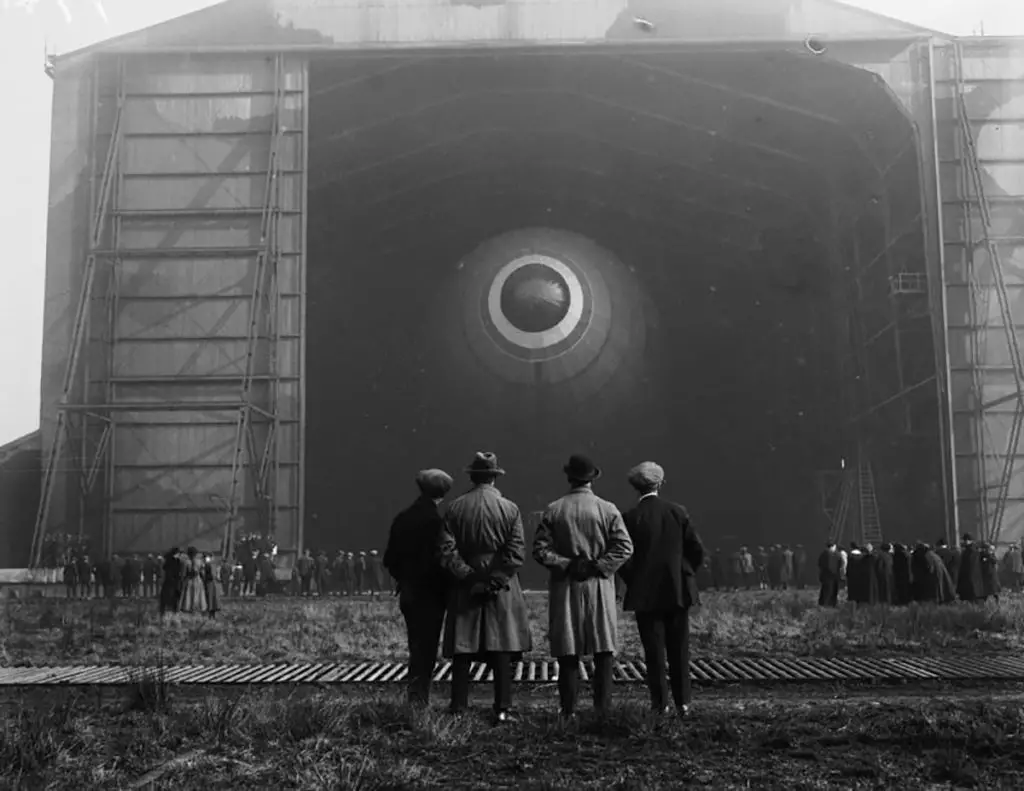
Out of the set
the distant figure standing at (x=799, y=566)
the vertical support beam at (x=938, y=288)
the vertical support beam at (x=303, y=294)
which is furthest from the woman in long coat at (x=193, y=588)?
the distant figure standing at (x=799, y=566)

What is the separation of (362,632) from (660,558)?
373 inches

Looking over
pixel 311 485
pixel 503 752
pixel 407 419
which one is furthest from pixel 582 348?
pixel 503 752

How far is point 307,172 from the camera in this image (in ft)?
103

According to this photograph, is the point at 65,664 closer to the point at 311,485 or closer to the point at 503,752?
the point at 503,752

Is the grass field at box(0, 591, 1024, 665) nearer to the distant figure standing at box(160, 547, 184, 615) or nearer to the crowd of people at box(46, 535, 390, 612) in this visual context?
the distant figure standing at box(160, 547, 184, 615)

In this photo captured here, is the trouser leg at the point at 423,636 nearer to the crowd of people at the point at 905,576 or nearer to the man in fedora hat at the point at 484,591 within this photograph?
the man in fedora hat at the point at 484,591

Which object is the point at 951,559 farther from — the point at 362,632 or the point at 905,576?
the point at 362,632

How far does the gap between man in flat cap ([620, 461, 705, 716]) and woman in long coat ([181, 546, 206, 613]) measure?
48.4 feet

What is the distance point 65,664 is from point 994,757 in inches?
401

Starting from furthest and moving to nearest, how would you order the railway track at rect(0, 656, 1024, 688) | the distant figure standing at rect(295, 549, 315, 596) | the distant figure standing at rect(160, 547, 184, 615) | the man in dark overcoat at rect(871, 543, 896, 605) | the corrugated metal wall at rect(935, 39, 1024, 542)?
1. the distant figure standing at rect(295, 549, 315, 596)
2. the corrugated metal wall at rect(935, 39, 1024, 542)
3. the man in dark overcoat at rect(871, 543, 896, 605)
4. the distant figure standing at rect(160, 547, 184, 615)
5. the railway track at rect(0, 656, 1024, 688)

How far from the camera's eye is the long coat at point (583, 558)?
794 cm

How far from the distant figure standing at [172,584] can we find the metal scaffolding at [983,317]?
1835 centimetres

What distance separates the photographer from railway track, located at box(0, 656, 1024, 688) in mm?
10469

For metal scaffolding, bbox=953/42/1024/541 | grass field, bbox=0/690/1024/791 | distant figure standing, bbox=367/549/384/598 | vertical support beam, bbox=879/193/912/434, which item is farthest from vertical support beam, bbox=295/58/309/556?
grass field, bbox=0/690/1024/791
